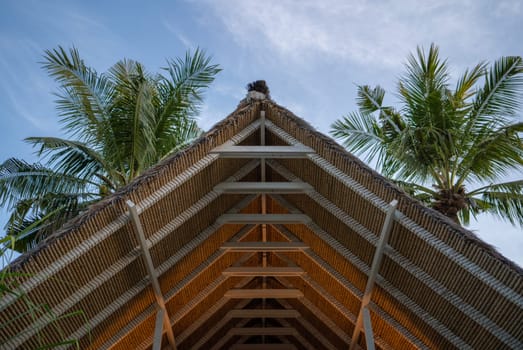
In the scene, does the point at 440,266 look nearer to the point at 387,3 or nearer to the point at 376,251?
the point at 376,251

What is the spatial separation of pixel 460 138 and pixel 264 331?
426cm

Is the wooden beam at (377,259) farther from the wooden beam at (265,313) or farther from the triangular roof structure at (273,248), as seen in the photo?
the wooden beam at (265,313)

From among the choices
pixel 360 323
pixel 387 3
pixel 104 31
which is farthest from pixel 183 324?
pixel 387 3

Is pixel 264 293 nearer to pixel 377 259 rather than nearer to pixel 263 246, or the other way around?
pixel 263 246

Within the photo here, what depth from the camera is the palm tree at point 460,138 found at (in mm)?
6625

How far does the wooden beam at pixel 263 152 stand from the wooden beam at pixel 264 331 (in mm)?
4276

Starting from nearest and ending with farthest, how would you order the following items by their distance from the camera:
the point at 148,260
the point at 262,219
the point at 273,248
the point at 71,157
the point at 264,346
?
the point at 148,260
the point at 262,219
the point at 273,248
the point at 71,157
the point at 264,346

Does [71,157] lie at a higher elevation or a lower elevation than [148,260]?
higher

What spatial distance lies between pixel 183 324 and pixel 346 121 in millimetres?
3746

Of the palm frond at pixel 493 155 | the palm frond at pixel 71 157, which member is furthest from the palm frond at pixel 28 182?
the palm frond at pixel 493 155

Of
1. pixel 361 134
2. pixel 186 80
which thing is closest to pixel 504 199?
pixel 361 134

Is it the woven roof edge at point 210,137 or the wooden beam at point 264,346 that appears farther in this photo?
the wooden beam at point 264,346

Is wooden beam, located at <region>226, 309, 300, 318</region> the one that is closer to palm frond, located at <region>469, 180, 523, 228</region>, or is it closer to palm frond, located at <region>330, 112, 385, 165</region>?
palm frond, located at <region>330, 112, 385, 165</region>

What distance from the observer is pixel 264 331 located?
8492 millimetres
